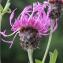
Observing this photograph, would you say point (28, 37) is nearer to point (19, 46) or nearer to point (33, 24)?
point (33, 24)

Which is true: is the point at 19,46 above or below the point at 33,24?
below

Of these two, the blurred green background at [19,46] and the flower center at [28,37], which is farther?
the blurred green background at [19,46]

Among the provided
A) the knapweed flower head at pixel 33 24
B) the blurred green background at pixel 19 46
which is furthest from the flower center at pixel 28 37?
the blurred green background at pixel 19 46

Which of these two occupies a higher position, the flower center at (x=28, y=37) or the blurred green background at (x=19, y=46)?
the flower center at (x=28, y=37)

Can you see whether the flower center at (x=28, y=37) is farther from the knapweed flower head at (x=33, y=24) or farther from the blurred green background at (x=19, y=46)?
the blurred green background at (x=19, y=46)

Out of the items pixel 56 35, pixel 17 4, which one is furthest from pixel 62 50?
pixel 17 4

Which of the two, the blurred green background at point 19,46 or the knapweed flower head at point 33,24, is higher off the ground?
the knapweed flower head at point 33,24

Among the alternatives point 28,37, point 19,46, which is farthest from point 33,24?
point 19,46

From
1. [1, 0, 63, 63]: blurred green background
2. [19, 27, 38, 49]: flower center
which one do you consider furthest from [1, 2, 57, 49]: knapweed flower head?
[1, 0, 63, 63]: blurred green background

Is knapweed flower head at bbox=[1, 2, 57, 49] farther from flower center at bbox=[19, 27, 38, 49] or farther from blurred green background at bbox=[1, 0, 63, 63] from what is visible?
blurred green background at bbox=[1, 0, 63, 63]
